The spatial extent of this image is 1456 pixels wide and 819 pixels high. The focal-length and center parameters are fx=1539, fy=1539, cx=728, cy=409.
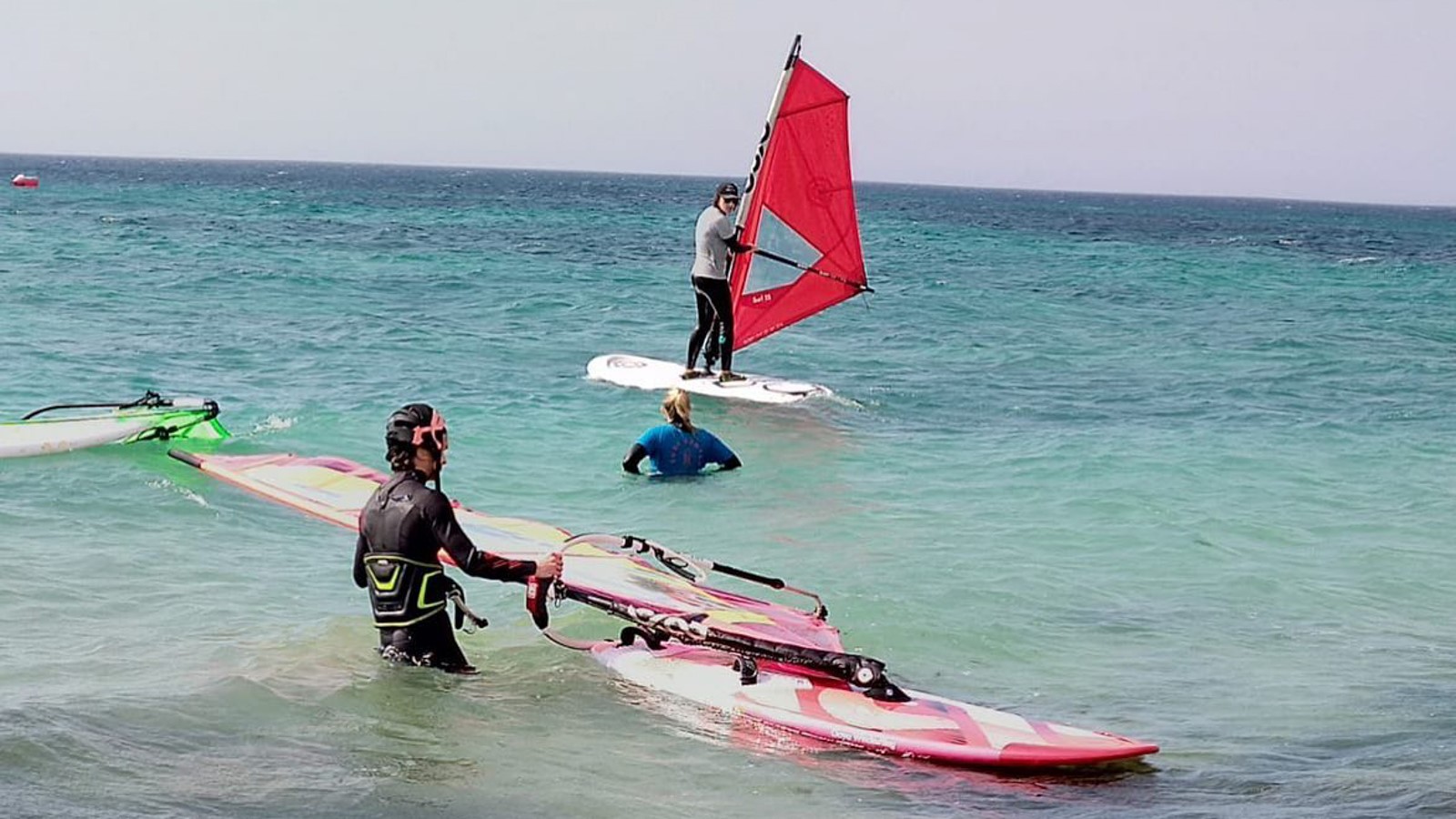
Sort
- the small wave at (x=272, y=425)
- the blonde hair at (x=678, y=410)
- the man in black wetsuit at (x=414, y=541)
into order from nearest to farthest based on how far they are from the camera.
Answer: the man in black wetsuit at (x=414, y=541) → the blonde hair at (x=678, y=410) → the small wave at (x=272, y=425)

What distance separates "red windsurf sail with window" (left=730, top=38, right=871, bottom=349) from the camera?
56.4ft

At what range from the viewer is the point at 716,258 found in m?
15.8

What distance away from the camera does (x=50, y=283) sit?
87.8 feet

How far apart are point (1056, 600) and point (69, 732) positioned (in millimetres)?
5663

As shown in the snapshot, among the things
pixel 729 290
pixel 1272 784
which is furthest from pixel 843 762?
pixel 729 290

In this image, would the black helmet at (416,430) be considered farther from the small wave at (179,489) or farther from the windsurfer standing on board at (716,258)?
the windsurfer standing on board at (716,258)

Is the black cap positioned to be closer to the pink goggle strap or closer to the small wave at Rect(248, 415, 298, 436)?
the pink goggle strap

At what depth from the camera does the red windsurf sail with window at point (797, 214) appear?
17.2 metres

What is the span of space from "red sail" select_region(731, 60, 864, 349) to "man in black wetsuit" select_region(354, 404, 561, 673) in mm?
10620

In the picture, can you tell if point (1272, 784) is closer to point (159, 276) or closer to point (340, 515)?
point (340, 515)

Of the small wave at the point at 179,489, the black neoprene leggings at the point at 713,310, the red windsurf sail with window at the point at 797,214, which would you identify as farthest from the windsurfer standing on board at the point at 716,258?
the small wave at the point at 179,489

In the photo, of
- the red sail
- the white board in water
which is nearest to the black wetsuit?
the white board in water

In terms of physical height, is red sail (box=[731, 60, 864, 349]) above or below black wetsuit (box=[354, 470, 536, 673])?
above

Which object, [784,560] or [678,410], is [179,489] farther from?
[784,560]
